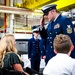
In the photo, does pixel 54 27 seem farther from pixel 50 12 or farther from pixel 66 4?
pixel 66 4

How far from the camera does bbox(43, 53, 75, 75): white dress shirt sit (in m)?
1.60

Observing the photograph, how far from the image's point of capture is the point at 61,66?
162cm

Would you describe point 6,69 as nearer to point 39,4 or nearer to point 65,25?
point 65,25

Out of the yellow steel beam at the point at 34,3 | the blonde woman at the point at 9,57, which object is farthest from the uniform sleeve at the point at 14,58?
the yellow steel beam at the point at 34,3

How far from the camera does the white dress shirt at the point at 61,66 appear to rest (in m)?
1.60

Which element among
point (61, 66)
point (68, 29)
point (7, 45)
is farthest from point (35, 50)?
point (61, 66)

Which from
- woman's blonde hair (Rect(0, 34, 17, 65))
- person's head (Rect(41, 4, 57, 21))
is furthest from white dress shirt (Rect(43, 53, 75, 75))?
person's head (Rect(41, 4, 57, 21))

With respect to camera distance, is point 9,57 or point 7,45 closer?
point 9,57

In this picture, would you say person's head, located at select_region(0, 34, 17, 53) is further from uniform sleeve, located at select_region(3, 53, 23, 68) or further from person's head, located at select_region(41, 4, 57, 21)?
person's head, located at select_region(41, 4, 57, 21)

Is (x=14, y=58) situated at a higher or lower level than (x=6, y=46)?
lower

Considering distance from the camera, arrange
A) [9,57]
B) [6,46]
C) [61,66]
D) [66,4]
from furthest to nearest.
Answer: [66,4]
[6,46]
[9,57]
[61,66]

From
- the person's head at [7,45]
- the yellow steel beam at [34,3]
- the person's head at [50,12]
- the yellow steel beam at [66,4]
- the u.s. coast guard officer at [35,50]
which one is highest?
the yellow steel beam at [34,3]

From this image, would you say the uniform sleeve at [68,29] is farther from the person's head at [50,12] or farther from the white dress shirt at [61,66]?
the white dress shirt at [61,66]

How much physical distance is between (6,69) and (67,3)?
97.4 inches
